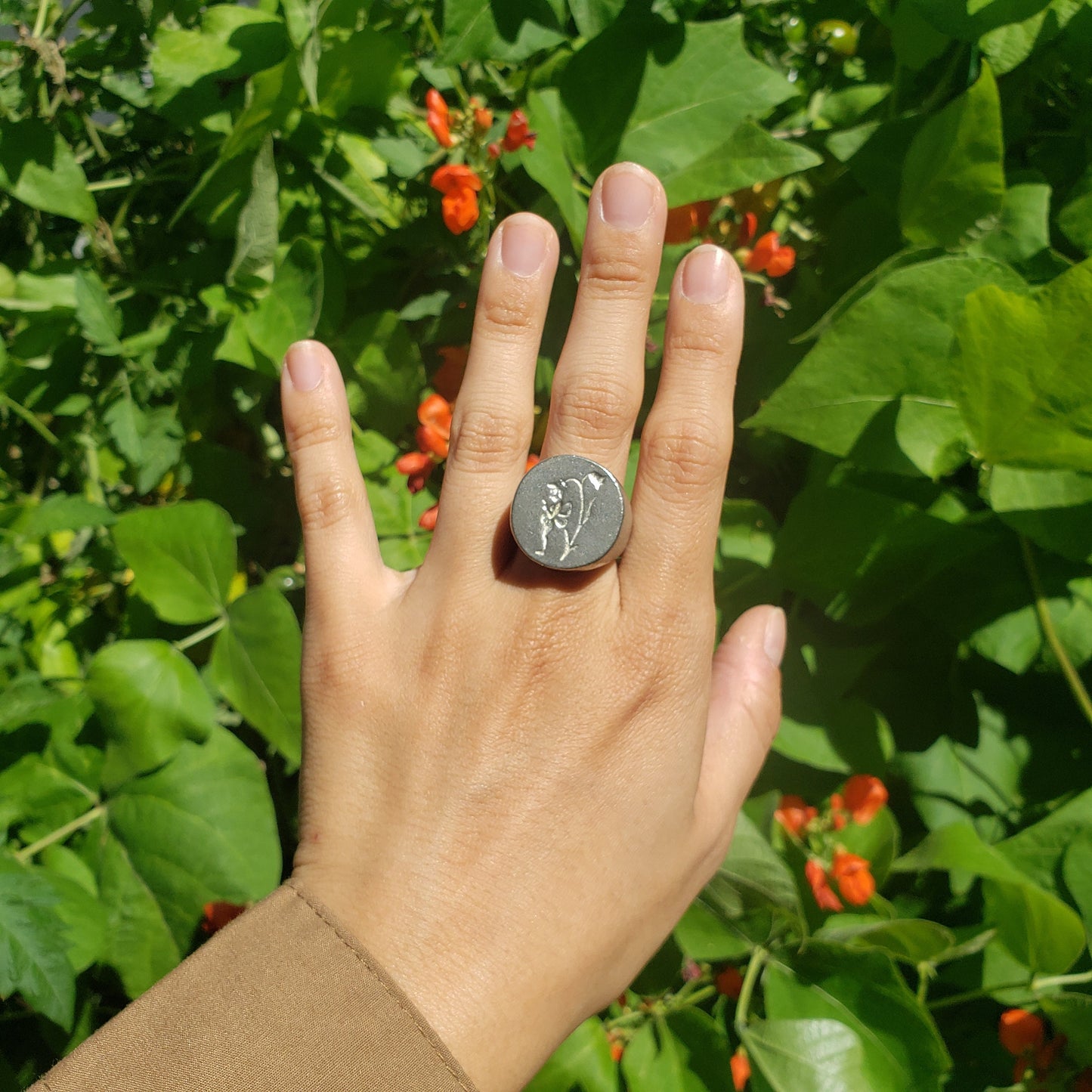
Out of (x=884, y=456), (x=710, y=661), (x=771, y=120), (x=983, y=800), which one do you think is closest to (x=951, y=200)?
(x=884, y=456)

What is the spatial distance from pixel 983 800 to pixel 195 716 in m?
1.46

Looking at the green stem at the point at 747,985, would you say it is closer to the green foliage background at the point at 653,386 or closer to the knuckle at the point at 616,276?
the green foliage background at the point at 653,386

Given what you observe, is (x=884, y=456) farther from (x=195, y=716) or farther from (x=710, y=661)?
(x=195, y=716)

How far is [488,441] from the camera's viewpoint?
1.29 meters

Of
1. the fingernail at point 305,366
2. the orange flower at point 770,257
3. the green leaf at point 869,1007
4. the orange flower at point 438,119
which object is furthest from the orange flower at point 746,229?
the green leaf at point 869,1007

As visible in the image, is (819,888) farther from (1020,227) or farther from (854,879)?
(1020,227)

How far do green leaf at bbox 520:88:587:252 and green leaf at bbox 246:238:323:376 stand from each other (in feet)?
1.26

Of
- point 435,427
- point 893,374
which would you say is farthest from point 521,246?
point 893,374

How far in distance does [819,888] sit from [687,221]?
4.07 ft

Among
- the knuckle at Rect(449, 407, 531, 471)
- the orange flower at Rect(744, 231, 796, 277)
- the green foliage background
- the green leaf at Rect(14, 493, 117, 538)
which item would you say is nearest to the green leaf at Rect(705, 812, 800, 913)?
the green foliage background

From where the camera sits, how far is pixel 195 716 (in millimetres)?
1535

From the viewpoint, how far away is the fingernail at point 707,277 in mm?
1226

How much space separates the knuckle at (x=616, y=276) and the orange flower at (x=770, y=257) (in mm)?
315

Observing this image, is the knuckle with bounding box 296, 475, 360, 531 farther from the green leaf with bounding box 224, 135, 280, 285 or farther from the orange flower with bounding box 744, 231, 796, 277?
the orange flower with bounding box 744, 231, 796, 277
